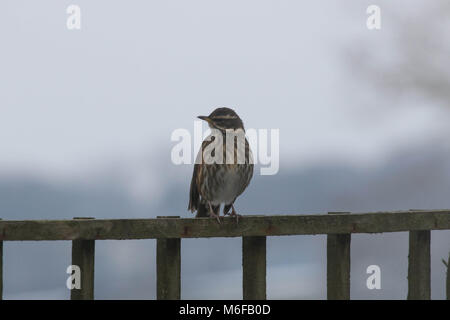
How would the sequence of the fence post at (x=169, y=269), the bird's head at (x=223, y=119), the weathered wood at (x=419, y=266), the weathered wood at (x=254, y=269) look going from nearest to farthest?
the fence post at (x=169, y=269) < the weathered wood at (x=254, y=269) < the weathered wood at (x=419, y=266) < the bird's head at (x=223, y=119)

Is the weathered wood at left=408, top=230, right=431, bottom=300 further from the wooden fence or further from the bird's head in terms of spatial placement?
the bird's head

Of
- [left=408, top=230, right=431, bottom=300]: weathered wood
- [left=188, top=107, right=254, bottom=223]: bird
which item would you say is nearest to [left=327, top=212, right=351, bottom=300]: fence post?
[left=408, top=230, right=431, bottom=300]: weathered wood

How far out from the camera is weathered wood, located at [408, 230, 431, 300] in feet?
22.5

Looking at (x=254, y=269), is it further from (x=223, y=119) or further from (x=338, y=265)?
(x=223, y=119)

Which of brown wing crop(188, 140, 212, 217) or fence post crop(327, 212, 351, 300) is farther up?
brown wing crop(188, 140, 212, 217)

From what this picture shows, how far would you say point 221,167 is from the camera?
272 inches

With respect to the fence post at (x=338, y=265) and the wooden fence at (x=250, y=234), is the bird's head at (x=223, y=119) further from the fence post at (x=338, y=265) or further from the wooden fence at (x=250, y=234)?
the fence post at (x=338, y=265)

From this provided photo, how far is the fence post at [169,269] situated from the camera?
5797 mm

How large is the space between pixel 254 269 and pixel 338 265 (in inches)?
30.1

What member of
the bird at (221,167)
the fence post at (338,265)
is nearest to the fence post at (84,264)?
the bird at (221,167)

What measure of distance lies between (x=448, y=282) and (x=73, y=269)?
12.1 ft

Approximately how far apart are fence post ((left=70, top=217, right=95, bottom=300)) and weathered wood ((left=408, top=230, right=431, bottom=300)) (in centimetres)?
293
